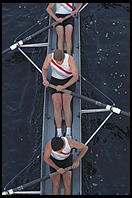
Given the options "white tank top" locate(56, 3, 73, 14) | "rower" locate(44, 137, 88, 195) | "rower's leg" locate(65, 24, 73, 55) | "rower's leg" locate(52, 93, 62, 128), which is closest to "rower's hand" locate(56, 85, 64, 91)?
"rower's leg" locate(52, 93, 62, 128)

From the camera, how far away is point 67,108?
26.7 feet

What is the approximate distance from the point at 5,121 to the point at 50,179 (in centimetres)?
272

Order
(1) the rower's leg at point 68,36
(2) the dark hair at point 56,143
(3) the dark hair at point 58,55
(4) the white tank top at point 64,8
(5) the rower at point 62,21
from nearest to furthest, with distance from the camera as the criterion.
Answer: (2) the dark hair at point 56,143 < (3) the dark hair at point 58,55 < (1) the rower's leg at point 68,36 < (5) the rower at point 62,21 < (4) the white tank top at point 64,8

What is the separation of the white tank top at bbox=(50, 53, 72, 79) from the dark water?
149 cm

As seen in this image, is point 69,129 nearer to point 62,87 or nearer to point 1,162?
point 62,87

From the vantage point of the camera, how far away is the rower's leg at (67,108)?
26.5 feet

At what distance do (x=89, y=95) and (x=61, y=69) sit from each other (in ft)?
6.00

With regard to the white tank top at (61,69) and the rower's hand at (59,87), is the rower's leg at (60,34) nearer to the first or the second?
the white tank top at (61,69)

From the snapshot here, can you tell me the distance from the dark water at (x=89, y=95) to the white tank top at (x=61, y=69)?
1.49 meters

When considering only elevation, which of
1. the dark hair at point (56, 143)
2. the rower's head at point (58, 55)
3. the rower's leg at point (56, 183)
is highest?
the rower's head at point (58, 55)

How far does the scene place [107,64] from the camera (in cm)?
1070

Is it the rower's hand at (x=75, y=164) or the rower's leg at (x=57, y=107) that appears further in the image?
the rower's leg at (x=57, y=107)

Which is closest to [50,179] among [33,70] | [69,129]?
[69,129]

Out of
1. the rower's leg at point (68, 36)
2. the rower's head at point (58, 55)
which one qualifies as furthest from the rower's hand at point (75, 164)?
the rower's leg at point (68, 36)
